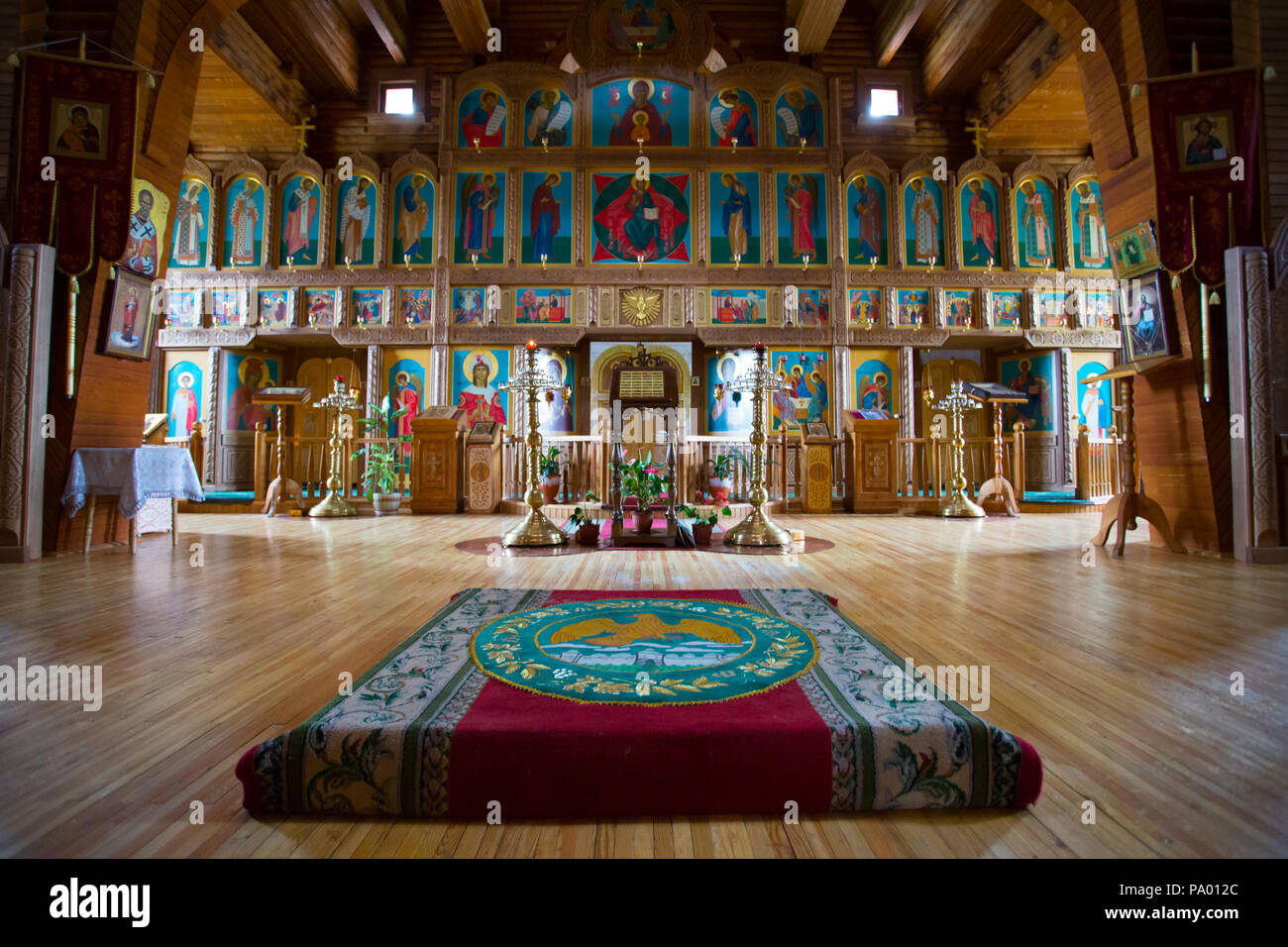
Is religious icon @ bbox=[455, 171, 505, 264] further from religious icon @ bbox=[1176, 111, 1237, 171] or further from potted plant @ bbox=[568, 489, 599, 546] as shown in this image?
religious icon @ bbox=[1176, 111, 1237, 171]

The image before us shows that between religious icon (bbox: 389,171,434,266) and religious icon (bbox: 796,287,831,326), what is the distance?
7152 mm

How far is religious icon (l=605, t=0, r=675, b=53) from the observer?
12164 millimetres

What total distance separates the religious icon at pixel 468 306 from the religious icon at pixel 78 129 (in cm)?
707

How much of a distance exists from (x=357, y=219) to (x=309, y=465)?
15.9 feet

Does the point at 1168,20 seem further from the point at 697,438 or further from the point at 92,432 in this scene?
the point at 92,432

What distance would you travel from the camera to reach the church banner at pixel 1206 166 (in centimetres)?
486

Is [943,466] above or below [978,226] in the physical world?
below

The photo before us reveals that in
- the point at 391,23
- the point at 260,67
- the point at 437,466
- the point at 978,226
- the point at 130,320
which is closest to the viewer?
the point at 130,320

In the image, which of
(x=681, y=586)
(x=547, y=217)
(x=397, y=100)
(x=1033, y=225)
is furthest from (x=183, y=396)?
(x=1033, y=225)

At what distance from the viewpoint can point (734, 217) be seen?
40.0 ft

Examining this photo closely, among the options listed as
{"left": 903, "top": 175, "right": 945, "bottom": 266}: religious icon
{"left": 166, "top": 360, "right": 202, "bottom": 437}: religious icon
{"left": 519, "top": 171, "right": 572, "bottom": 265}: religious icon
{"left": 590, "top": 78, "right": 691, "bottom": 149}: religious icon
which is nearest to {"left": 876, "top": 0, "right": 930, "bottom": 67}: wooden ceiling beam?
{"left": 903, "top": 175, "right": 945, "bottom": 266}: religious icon

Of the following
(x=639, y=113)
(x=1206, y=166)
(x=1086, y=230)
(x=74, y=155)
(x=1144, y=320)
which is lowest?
(x=1144, y=320)

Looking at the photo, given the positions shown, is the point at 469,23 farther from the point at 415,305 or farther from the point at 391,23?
the point at 415,305
